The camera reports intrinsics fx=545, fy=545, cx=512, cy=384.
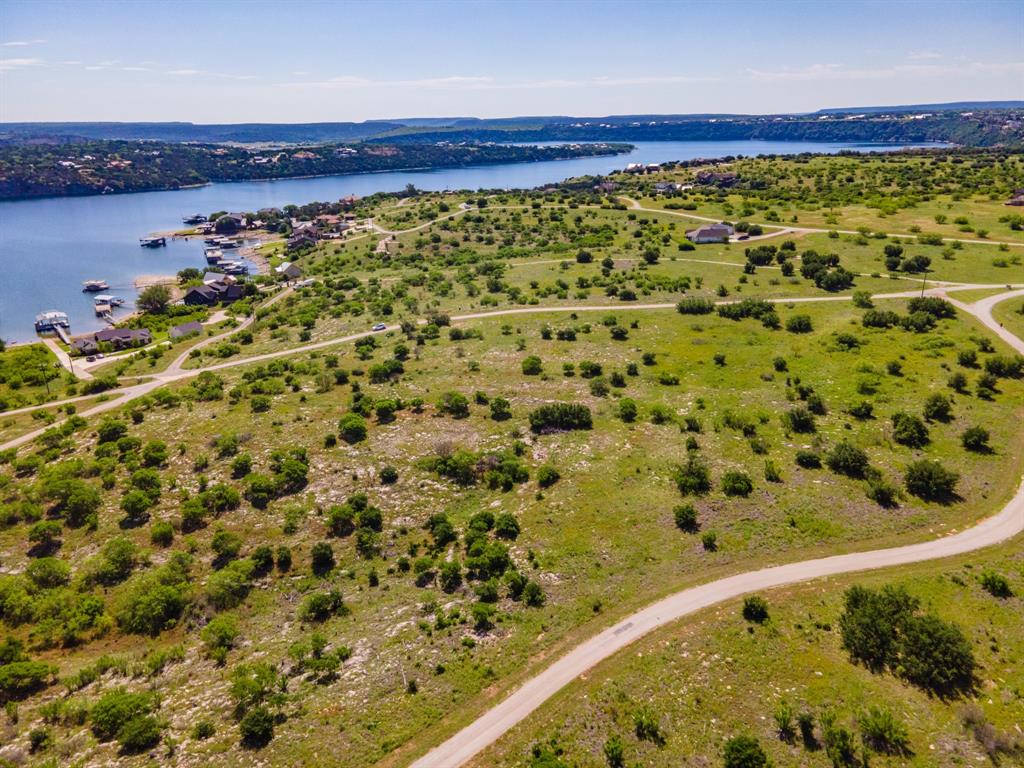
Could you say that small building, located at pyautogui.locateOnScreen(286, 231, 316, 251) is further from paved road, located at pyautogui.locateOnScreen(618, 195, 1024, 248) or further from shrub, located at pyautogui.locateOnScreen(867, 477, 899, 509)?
shrub, located at pyautogui.locateOnScreen(867, 477, 899, 509)

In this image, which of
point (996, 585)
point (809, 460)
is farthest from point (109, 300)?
point (996, 585)

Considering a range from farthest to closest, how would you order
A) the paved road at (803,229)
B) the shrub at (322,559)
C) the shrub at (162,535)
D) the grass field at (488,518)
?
the paved road at (803,229) → the shrub at (162,535) → the shrub at (322,559) → the grass field at (488,518)

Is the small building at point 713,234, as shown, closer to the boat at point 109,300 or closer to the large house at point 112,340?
the large house at point 112,340

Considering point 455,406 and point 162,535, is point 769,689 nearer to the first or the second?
point 455,406

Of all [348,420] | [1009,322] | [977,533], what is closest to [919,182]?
[1009,322]

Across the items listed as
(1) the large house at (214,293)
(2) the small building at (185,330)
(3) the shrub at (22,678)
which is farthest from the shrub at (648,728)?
(1) the large house at (214,293)

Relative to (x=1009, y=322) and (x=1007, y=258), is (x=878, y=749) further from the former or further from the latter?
(x=1007, y=258)

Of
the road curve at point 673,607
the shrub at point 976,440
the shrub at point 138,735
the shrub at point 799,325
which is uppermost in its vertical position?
the shrub at point 799,325
